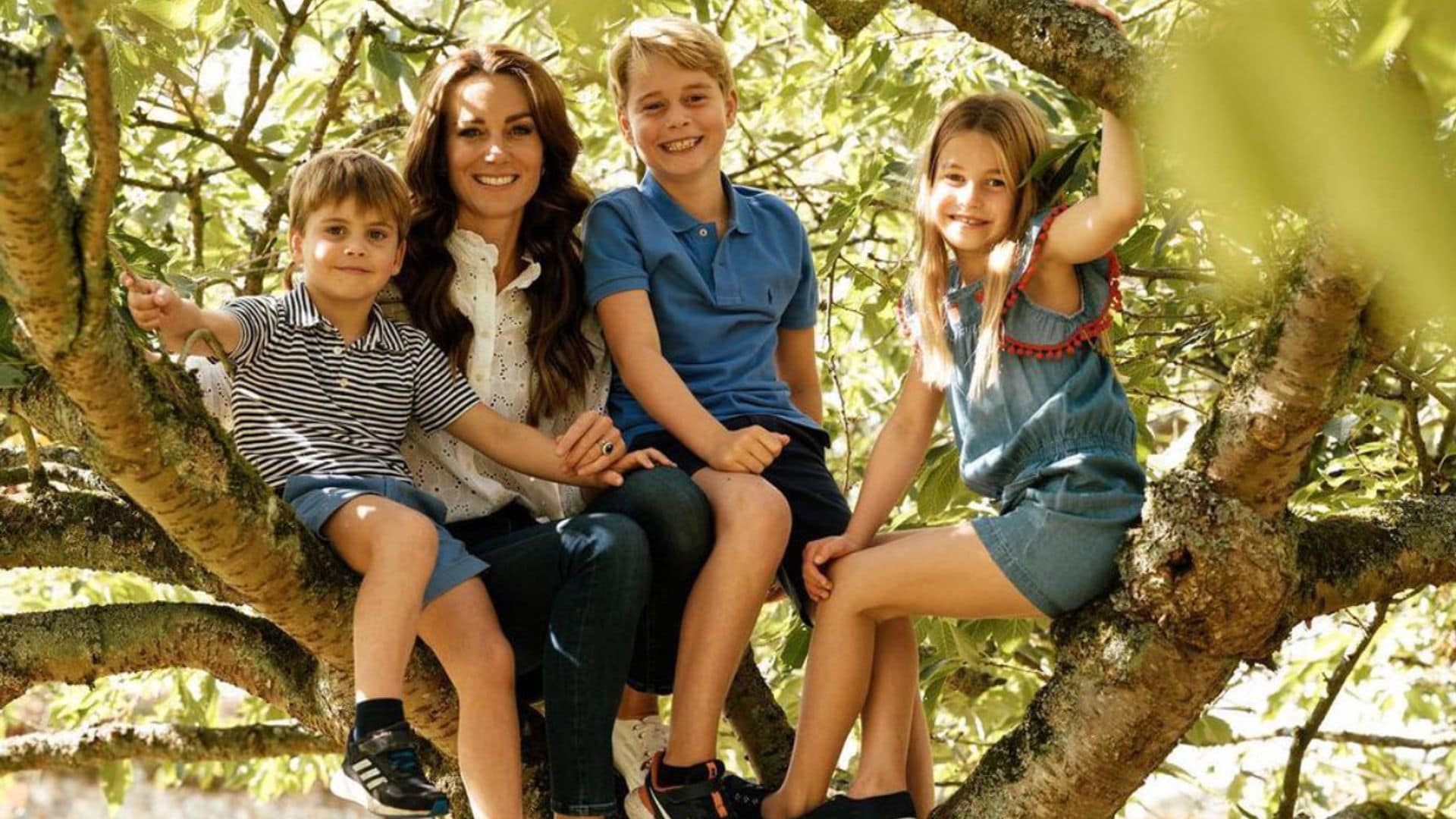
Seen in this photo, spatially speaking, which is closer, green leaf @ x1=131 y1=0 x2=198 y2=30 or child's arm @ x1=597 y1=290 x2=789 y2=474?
green leaf @ x1=131 y1=0 x2=198 y2=30

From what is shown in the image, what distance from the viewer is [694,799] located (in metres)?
2.32

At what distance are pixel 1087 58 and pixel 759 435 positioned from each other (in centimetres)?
99

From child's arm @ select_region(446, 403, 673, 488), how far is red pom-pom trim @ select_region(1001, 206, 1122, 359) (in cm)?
60

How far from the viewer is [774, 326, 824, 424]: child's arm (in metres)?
3.06

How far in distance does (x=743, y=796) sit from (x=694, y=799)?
0.55 feet

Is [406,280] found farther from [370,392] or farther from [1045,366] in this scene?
[1045,366]

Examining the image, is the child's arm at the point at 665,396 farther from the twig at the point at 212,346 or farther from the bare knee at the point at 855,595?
the twig at the point at 212,346

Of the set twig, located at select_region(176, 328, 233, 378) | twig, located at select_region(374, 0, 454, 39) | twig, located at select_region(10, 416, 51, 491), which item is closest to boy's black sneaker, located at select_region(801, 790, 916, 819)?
twig, located at select_region(176, 328, 233, 378)

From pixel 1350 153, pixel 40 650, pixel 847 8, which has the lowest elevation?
pixel 40 650

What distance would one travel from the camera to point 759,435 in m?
2.54

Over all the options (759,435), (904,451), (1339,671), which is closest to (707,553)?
(759,435)

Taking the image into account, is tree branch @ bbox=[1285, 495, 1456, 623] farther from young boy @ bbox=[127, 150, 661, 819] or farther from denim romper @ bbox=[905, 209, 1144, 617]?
young boy @ bbox=[127, 150, 661, 819]

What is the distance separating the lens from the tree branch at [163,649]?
8.78ft

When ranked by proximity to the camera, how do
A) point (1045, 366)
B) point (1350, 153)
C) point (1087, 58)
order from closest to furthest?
point (1350, 153) < point (1087, 58) < point (1045, 366)
